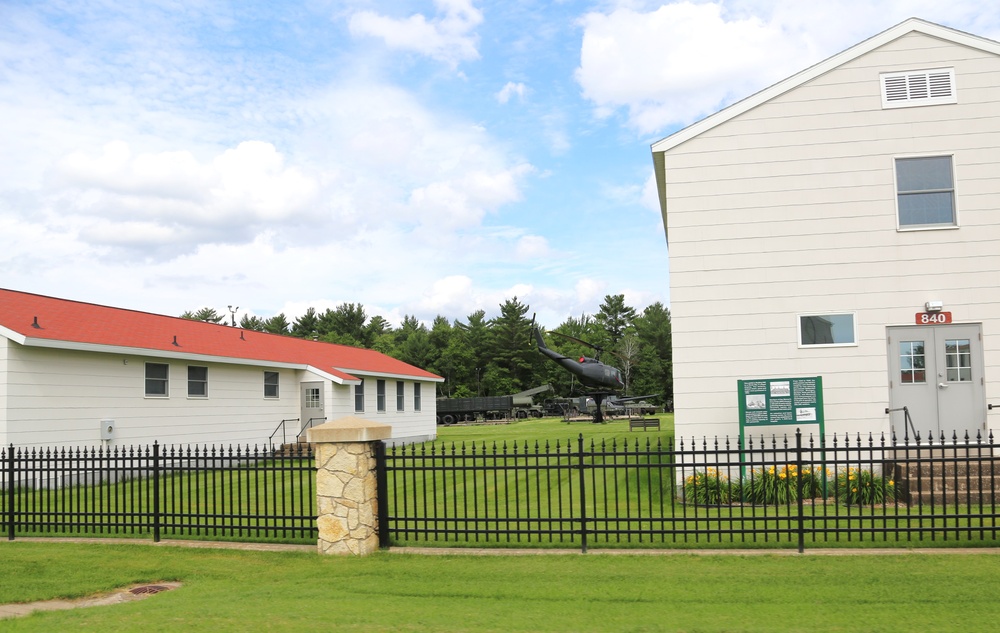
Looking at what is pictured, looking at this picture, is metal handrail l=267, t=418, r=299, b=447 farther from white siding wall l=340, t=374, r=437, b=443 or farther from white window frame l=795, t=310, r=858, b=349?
white window frame l=795, t=310, r=858, b=349

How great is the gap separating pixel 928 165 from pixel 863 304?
2.68 m

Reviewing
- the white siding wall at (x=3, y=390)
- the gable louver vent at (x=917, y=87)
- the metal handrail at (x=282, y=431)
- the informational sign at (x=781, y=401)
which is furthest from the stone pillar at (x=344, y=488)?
the metal handrail at (x=282, y=431)

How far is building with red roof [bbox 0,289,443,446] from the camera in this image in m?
16.5

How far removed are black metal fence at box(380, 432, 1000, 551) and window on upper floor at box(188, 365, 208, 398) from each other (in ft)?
32.6

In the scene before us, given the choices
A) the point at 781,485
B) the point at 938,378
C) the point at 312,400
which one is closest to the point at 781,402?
the point at 781,485

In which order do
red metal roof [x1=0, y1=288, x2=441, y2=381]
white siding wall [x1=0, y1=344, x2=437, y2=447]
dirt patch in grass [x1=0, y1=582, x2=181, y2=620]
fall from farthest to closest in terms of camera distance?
red metal roof [x1=0, y1=288, x2=441, y2=381] < white siding wall [x1=0, y1=344, x2=437, y2=447] < dirt patch in grass [x1=0, y1=582, x2=181, y2=620]

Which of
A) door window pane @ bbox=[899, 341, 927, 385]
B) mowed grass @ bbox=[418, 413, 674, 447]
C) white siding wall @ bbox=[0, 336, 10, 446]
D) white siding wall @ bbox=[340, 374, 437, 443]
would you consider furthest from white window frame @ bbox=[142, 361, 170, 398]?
door window pane @ bbox=[899, 341, 927, 385]

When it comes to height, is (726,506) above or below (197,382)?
below

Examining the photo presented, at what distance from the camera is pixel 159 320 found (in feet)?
78.9

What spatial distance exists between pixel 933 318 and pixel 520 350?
62194mm

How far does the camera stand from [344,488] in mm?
9680

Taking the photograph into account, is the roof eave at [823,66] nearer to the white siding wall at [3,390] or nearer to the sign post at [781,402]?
the sign post at [781,402]

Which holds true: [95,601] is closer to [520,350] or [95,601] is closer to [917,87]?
[917,87]

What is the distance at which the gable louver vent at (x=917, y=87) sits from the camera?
1374cm
